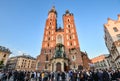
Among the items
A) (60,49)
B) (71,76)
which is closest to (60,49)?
(60,49)

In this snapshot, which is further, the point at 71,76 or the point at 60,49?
the point at 60,49

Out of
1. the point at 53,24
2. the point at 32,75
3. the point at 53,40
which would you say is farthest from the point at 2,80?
the point at 53,24

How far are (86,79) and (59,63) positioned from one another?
17431mm

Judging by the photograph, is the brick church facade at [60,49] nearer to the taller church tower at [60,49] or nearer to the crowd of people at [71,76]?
the taller church tower at [60,49]

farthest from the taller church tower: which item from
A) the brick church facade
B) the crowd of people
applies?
the crowd of people

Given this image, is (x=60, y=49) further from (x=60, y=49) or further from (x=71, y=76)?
(x=71, y=76)

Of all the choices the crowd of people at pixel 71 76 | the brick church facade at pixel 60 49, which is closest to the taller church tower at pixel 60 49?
the brick church facade at pixel 60 49

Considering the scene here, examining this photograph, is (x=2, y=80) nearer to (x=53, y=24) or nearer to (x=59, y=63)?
(x=59, y=63)

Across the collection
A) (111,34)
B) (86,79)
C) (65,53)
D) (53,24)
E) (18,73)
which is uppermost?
(53,24)

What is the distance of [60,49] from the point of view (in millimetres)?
34094

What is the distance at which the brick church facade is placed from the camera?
31.0 metres

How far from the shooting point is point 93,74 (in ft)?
44.2

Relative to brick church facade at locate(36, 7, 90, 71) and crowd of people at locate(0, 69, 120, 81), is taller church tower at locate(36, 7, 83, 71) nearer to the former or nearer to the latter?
brick church facade at locate(36, 7, 90, 71)

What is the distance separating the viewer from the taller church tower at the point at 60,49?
31016 mm
